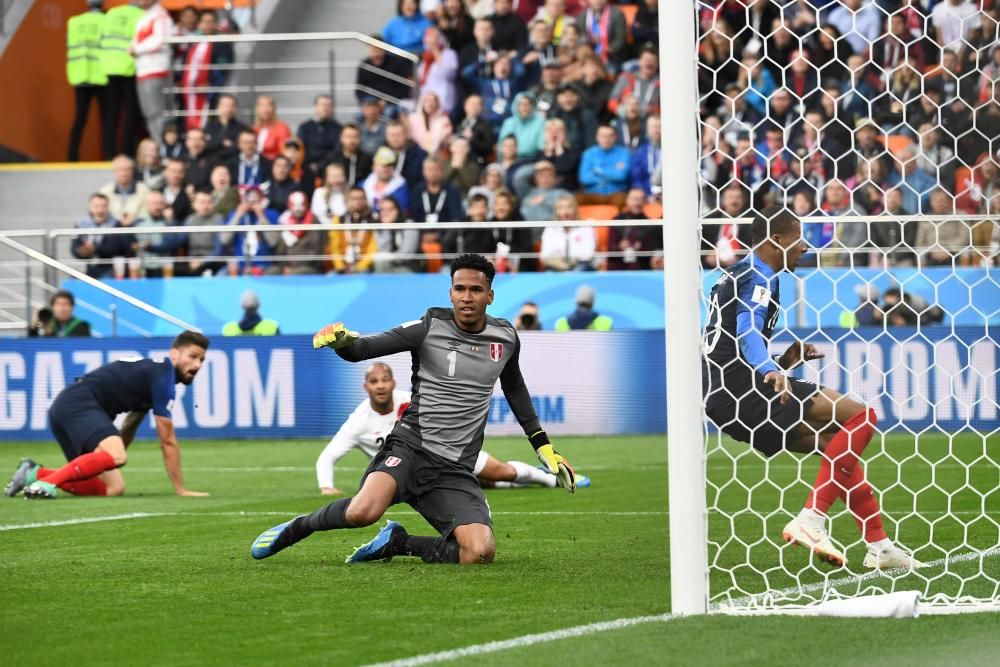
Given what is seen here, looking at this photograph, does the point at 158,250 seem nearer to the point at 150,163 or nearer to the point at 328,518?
the point at 150,163

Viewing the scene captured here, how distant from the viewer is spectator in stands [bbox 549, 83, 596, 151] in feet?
64.2

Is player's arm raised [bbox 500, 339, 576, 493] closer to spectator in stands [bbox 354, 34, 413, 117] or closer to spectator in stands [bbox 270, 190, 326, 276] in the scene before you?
spectator in stands [bbox 270, 190, 326, 276]

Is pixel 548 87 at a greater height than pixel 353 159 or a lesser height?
greater

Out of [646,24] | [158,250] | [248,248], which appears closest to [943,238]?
[646,24]

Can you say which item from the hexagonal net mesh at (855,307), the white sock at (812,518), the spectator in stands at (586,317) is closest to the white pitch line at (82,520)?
the hexagonal net mesh at (855,307)

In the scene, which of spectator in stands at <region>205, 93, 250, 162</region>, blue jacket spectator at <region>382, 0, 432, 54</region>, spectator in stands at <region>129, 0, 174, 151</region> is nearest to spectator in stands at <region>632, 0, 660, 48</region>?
blue jacket spectator at <region>382, 0, 432, 54</region>

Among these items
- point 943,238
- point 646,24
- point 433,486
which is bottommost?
point 433,486

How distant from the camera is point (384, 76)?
21.6m

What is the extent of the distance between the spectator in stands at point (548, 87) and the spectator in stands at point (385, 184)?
1.90 meters

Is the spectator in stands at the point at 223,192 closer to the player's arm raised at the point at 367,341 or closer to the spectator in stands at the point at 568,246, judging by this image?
the spectator in stands at the point at 568,246

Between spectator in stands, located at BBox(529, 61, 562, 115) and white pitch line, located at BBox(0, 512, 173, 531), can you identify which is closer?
white pitch line, located at BBox(0, 512, 173, 531)

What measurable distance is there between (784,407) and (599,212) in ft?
37.4

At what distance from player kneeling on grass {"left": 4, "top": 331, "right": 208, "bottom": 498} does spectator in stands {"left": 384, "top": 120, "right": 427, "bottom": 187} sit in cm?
761

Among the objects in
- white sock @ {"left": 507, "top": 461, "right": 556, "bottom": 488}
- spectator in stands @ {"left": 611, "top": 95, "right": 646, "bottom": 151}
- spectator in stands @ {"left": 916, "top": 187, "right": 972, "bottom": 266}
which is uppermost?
spectator in stands @ {"left": 611, "top": 95, "right": 646, "bottom": 151}
